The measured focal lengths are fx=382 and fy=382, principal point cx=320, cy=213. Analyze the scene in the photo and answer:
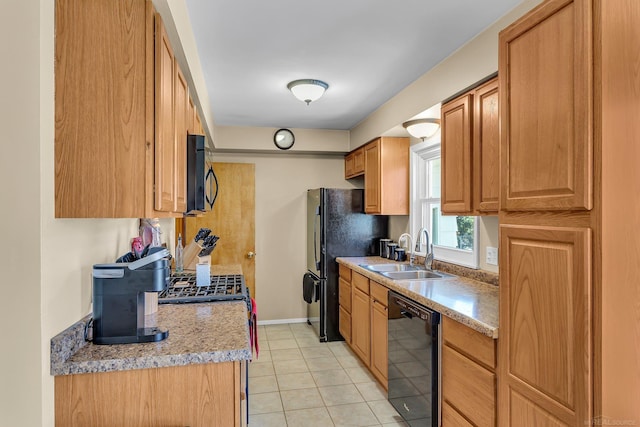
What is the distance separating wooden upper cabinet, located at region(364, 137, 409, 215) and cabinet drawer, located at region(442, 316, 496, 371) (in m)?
1.96

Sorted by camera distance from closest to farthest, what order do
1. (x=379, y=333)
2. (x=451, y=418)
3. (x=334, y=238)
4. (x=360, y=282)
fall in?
(x=451, y=418), (x=379, y=333), (x=360, y=282), (x=334, y=238)

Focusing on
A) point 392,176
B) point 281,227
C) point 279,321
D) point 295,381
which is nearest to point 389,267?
point 392,176

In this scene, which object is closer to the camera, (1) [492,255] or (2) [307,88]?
(1) [492,255]

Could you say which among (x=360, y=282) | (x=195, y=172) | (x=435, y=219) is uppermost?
(x=195, y=172)

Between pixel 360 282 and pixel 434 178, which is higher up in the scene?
pixel 434 178

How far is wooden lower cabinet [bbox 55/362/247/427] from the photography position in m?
1.28

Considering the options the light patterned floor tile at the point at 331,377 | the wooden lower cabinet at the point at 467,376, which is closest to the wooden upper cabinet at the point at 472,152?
the wooden lower cabinet at the point at 467,376

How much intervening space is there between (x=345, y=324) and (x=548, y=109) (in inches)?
123

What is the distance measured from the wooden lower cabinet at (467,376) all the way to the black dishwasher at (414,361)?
7 centimetres

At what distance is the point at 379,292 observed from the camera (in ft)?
10.1

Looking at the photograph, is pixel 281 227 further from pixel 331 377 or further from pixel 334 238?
pixel 331 377
